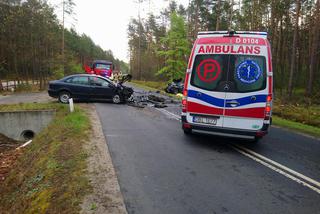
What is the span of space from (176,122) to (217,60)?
4436 millimetres

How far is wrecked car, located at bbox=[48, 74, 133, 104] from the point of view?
15.2 m

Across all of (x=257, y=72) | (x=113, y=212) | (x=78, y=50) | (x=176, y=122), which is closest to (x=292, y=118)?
(x=176, y=122)

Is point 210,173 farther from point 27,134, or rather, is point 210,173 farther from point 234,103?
point 27,134

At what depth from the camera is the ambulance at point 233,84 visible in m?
7.16

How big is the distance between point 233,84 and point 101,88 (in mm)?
9999

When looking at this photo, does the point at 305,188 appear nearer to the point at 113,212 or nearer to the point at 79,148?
the point at 113,212

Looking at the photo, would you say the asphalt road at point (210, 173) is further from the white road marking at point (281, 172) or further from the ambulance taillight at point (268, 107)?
the ambulance taillight at point (268, 107)

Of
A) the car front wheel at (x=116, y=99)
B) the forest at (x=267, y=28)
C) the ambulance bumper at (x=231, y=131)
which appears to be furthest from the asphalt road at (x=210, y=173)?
the forest at (x=267, y=28)

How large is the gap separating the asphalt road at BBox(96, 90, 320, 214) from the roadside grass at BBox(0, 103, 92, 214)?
0.76 meters

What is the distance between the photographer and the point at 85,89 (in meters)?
15.6

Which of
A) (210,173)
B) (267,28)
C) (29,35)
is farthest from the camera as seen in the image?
(267,28)

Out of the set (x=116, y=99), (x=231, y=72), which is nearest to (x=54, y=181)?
(x=231, y=72)

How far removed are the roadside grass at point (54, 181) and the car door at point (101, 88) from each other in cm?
681

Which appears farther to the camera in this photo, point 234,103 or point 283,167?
point 234,103
